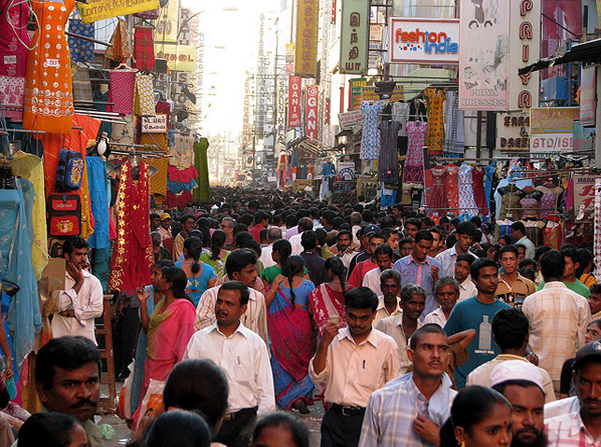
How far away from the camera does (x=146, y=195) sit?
35.9 ft

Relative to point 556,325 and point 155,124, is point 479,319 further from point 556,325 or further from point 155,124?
point 155,124

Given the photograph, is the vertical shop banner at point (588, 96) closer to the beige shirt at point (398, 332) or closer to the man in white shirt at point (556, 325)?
the man in white shirt at point (556, 325)

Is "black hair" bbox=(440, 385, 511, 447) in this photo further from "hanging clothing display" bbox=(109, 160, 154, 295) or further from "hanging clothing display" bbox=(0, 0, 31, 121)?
"hanging clothing display" bbox=(109, 160, 154, 295)

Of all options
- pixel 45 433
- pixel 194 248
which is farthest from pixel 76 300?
pixel 45 433

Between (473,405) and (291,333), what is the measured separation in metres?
4.75

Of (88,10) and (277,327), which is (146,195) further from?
(277,327)

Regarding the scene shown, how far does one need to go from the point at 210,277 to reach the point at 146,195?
10.3ft

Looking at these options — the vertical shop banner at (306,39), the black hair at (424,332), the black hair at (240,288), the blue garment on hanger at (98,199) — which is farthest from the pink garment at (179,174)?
the vertical shop banner at (306,39)

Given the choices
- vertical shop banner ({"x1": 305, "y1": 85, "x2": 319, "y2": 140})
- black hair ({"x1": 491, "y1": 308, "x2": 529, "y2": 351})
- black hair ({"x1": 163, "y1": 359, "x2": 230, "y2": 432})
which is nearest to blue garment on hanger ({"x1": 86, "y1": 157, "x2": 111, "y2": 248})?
black hair ({"x1": 491, "y1": 308, "x2": 529, "y2": 351})

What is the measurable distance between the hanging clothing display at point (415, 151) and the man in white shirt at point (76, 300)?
15.1 meters

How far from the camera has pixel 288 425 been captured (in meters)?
2.74

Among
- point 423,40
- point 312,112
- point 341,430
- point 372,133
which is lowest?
point 341,430

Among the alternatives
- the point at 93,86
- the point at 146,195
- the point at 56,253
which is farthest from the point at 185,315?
the point at 93,86

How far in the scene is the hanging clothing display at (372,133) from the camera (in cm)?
2567
